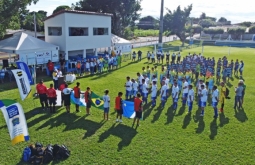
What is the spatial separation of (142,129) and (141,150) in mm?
1842

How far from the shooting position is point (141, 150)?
9258 millimetres

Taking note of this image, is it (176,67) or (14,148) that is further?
(176,67)

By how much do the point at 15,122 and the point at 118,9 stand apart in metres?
35.9

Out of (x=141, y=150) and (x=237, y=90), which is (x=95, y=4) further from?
(x=141, y=150)

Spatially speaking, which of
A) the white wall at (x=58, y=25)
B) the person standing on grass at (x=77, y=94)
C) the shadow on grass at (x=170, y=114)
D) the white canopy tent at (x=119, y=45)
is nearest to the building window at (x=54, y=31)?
the white wall at (x=58, y=25)

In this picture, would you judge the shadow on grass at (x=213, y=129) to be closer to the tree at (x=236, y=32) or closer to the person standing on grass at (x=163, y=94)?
the person standing on grass at (x=163, y=94)

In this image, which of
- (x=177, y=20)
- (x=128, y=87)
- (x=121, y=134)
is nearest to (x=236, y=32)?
(x=177, y=20)

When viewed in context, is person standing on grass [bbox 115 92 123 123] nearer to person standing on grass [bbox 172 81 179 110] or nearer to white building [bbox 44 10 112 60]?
person standing on grass [bbox 172 81 179 110]

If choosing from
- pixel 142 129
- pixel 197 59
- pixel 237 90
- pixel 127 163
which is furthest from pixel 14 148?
pixel 197 59

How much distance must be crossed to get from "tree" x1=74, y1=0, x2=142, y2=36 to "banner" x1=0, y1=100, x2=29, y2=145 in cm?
3295

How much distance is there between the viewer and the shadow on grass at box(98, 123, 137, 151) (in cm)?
983

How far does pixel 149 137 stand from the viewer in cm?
1027

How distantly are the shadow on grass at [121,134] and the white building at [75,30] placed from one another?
15.7 meters

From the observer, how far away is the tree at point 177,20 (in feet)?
173
